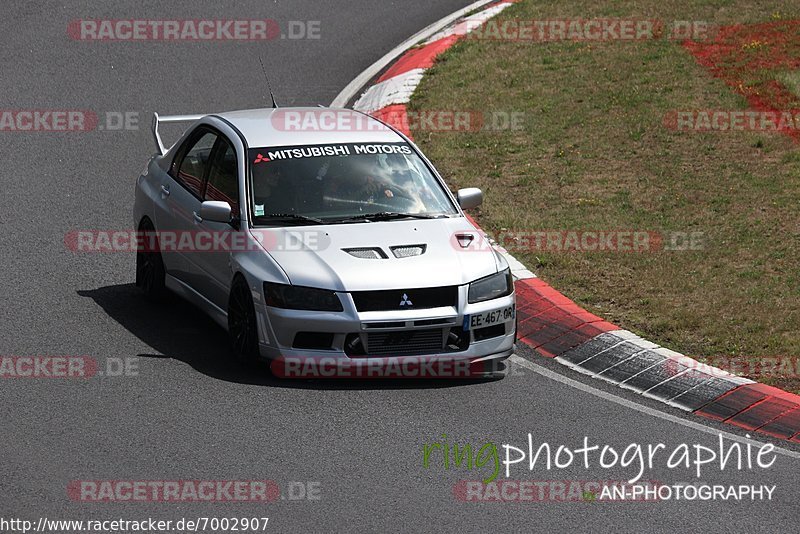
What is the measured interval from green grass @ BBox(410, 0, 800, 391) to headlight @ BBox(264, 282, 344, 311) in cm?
261

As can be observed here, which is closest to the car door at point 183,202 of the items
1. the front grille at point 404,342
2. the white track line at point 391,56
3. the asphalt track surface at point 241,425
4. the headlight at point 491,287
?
the asphalt track surface at point 241,425

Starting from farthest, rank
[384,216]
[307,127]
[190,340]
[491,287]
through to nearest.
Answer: [307,127]
[190,340]
[384,216]
[491,287]

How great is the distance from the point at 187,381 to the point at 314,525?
248 cm

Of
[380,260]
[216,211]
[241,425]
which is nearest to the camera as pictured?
[241,425]

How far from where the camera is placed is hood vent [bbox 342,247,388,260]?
9062mm

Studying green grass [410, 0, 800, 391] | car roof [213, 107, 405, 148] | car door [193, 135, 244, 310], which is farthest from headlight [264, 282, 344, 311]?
green grass [410, 0, 800, 391]

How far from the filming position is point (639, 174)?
13680mm

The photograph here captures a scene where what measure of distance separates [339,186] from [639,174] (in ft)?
15.7

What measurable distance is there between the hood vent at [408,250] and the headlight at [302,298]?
1.89ft

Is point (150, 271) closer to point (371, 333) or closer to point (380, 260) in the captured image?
point (380, 260)

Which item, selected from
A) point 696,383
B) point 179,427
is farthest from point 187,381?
point 696,383

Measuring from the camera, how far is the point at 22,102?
643 inches

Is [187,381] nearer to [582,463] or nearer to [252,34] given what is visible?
[582,463]

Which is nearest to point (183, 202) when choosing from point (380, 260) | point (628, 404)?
point (380, 260)
